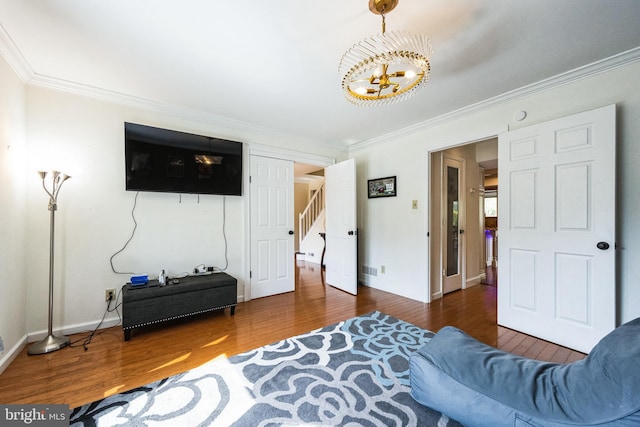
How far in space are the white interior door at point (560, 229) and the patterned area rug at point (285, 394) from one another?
1328 millimetres

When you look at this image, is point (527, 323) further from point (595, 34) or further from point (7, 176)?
point (7, 176)

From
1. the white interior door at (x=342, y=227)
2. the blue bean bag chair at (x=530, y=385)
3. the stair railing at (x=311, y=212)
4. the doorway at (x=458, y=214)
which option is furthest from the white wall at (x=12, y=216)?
the stair railing at (x=311, y=212)

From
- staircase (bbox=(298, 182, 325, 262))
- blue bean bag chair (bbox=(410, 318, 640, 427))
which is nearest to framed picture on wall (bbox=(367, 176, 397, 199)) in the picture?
staircase (bbox=(298, 182, 325, 262))

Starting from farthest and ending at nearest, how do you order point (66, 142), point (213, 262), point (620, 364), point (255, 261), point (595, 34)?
point (255, 261), point (213, 262), point (66, 142), point (595, 34), point (620, 364)

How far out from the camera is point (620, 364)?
0.88 m

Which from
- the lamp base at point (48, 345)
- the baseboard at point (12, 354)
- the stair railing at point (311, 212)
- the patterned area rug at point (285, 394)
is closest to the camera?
the patterned area rug at point (285, 394)

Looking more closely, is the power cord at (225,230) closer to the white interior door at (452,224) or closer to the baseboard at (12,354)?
the baseboard at (12,354)

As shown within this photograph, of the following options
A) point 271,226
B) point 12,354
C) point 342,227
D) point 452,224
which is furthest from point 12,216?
point 452,224

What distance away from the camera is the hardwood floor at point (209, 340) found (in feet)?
5.69

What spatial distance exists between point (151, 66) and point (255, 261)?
98.2 inches

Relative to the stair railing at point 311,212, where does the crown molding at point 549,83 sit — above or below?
above

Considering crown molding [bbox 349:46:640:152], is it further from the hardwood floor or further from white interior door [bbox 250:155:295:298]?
the hardwood floor

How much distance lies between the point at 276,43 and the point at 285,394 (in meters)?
2.44

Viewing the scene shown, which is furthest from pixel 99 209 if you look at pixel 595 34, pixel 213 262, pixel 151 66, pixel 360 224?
pixel 595 34
